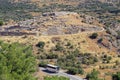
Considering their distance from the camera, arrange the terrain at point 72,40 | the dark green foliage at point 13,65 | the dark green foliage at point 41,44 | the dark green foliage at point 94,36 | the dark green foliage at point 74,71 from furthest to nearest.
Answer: the dark green foliage at point 94,36
the dark green foliage at point 41,44
the terrain at point 72,40
the dark green foliage at point 74,71
the dark green foliage at point 13,65

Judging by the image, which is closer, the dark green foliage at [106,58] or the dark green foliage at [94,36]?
the dark green foliage at [106,58]

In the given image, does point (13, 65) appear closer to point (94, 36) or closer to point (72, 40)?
point (72, 40)

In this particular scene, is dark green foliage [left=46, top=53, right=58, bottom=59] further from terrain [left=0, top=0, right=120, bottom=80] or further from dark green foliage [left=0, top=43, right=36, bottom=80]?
dark green foliage [left=0, top=43, right=36, bottom=80]

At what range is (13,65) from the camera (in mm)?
40312

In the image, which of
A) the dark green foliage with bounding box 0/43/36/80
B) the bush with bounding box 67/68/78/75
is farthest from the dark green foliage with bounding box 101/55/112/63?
the dark green foliage with bounding box 0/43/36/80

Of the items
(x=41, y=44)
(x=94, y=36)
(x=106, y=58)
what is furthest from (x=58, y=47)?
(x=94, y=36)

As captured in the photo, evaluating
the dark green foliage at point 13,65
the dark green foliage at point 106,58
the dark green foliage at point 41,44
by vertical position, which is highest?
the dark green foliage at point 13,65

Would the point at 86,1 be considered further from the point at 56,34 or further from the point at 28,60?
the point at 28,60

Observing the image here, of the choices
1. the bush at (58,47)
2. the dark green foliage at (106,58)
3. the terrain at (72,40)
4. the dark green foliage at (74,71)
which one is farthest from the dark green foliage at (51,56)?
the dark green foliage at (74,71)

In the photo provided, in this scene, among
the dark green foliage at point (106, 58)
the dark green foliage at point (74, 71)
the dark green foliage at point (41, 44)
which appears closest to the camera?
the dark green foliage at point (74, 71)

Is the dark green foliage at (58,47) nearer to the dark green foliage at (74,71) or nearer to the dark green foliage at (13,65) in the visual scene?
the dark green foliage at (74,71)

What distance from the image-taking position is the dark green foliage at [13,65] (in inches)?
1476

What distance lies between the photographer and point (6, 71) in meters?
37.5

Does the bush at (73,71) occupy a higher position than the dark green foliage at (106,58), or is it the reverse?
the bush at (73,71)
